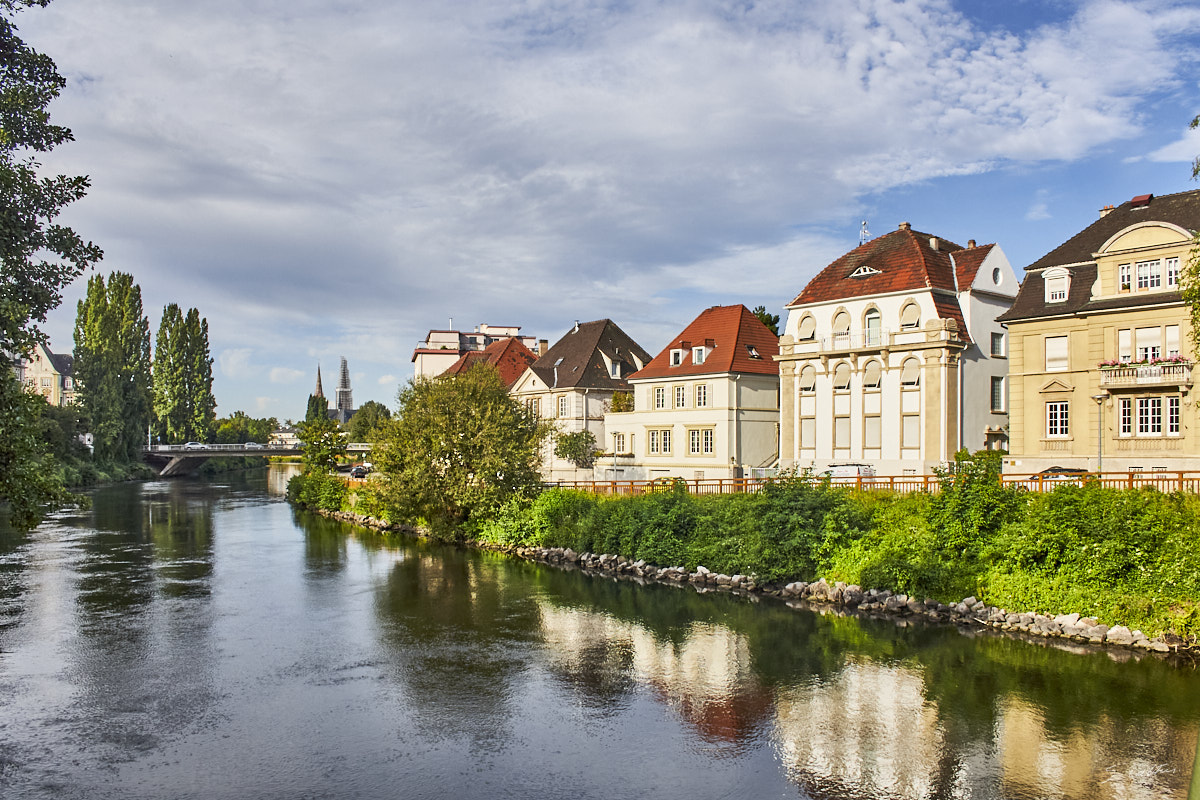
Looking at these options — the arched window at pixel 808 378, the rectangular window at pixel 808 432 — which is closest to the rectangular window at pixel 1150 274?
the arched window at pixel 808 378

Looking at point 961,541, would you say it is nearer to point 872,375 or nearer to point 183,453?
point 872,375

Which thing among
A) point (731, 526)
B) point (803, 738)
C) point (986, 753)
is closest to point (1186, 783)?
point (986, 753)

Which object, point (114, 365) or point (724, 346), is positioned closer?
point (724, 346)

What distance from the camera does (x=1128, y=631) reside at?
20.0 meters

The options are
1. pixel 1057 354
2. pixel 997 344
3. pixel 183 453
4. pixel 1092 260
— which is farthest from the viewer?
pixel 183 453

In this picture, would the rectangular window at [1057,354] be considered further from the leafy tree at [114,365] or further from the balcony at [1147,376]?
the leafy tree at [114,365]

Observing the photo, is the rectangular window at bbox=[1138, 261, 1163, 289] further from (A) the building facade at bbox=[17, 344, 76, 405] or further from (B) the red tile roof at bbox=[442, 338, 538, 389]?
(A) the building facade at bbox=[17, 344, 76, 405]

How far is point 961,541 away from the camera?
2444cm

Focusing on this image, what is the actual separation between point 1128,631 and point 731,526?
1267cm

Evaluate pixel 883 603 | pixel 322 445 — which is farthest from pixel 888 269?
pixel 322 445

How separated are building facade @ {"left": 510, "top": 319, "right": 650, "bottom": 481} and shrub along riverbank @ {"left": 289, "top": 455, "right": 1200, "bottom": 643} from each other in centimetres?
2540

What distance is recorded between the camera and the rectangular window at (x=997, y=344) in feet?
147

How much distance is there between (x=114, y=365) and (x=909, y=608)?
76.5 meters

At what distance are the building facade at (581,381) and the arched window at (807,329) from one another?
16.4m
